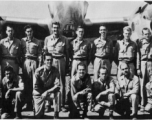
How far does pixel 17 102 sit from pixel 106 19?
2.24m

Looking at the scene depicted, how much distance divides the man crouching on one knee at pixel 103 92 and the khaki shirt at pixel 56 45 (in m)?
0.80

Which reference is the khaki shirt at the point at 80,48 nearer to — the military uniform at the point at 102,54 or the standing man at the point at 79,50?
the standing man at the point at 79,50

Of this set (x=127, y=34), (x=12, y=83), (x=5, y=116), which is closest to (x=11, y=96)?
(x=12, y=83)

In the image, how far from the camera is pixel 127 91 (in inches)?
193

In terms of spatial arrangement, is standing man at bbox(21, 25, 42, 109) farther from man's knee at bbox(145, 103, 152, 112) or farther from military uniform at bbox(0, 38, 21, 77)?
man's knee at bbox(145, 103, 152, 112)

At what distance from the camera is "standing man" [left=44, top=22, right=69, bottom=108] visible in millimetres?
5176

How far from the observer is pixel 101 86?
486cm

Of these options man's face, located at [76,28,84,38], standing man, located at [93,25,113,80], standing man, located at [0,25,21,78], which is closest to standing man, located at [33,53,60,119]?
standing man, located at [0,25,21,78]

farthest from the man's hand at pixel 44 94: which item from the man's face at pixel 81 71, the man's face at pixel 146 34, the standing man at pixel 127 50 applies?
the man's face at pixel 146 34

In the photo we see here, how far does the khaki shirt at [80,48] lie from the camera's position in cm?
522

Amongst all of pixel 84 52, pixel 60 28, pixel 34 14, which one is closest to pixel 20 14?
pixel 34 14

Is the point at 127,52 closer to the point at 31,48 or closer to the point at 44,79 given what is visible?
the point at 44,79

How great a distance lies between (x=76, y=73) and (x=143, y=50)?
1.29m

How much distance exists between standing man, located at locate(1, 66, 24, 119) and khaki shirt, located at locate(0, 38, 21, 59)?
0.29 metres
